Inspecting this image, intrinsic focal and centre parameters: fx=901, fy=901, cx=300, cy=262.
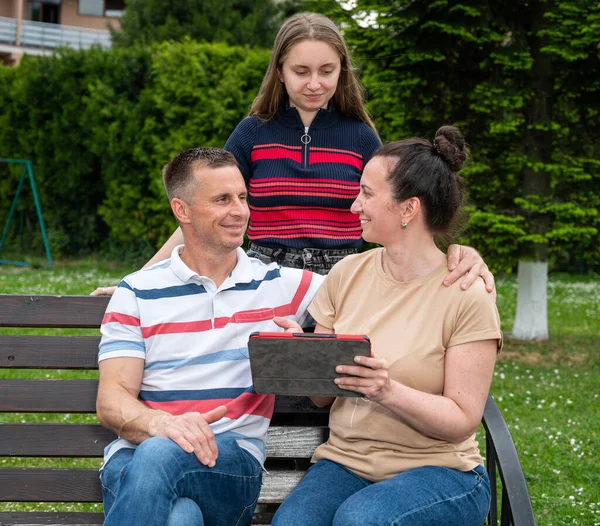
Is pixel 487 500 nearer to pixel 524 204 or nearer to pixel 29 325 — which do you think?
pixel 29 325

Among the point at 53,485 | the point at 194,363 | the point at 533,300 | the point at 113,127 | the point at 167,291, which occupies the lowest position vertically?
the point at 533,300

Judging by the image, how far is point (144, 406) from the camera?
2750 millimetres

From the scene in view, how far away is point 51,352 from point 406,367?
128cm

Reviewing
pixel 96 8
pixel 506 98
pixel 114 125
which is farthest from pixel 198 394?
pixel 96 8

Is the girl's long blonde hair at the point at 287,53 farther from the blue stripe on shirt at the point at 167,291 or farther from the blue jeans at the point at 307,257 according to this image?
the blue stripe on shirt at the point at 167,291

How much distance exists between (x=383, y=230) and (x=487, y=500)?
2.91ft

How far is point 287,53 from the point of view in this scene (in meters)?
3.50

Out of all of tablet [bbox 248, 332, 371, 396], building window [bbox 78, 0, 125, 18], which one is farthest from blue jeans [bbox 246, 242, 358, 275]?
building window [bbox 78, 0, 125, 18]

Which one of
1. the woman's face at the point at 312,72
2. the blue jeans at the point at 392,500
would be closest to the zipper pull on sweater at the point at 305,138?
the woman's face at the point at 312,72

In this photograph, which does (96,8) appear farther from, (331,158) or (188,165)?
(188,165)

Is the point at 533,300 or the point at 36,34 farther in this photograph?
the point at 36,34

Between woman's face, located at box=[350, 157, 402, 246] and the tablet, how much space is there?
49cm

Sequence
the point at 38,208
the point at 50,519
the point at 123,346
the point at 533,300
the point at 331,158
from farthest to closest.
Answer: the point at 38,208 < the point at 533,300 < the point at 331,158 < the point at 50,519 < the point at 123,346

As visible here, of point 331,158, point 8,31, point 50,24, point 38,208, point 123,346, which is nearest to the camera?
point 123,346
